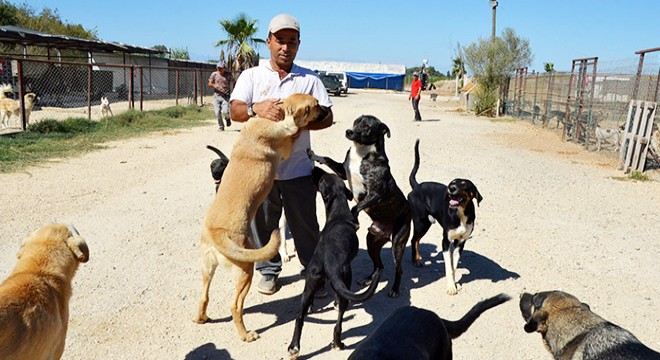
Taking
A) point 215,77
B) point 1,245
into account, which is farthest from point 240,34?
point 1,245

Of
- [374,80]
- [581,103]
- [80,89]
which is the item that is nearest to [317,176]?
[581,103]

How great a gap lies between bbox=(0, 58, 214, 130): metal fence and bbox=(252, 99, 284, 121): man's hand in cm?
1146

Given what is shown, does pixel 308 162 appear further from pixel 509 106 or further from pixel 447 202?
pixel 509 106

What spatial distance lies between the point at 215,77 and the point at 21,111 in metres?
5.37

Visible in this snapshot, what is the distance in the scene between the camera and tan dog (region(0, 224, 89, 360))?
2447 mm

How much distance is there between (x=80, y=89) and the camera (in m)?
25.8

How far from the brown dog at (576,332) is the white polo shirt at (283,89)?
216cm

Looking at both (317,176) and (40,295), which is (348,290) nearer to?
(317,176)

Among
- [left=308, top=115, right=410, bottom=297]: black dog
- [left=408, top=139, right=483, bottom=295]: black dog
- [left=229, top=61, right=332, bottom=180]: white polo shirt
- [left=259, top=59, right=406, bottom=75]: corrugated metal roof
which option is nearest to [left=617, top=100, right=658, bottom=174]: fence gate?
[left=408, top=139, right=483, bottom=295]: black dog

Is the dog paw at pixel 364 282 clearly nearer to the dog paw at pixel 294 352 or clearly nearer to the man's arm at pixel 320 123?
the dog paw at pixel 294 352

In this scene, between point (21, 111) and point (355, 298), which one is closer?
point (355, 298)

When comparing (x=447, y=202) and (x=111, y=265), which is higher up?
(x=447, y=202)

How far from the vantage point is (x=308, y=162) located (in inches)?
173

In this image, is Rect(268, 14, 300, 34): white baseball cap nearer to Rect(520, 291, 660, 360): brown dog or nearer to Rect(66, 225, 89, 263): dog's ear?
Rect(66, 225, 89, 263): dog's ear
